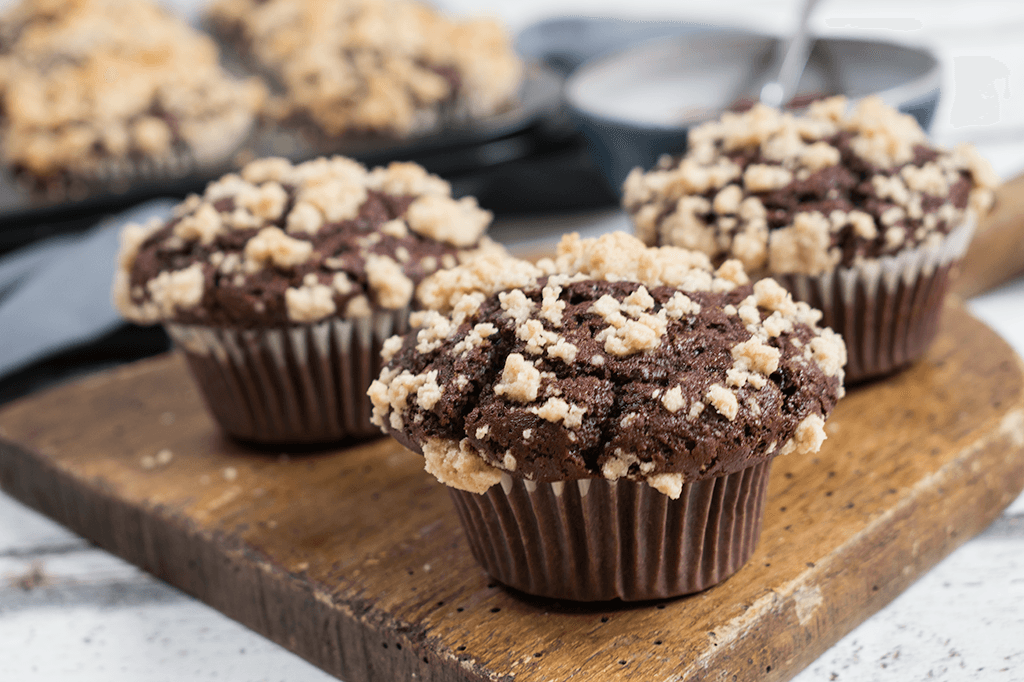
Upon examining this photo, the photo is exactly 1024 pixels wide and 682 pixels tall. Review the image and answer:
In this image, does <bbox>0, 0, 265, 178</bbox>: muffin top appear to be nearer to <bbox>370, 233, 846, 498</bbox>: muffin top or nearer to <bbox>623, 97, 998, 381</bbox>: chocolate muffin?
<bbox>623, 97, 998, 381</bbox>: chocolate muffin

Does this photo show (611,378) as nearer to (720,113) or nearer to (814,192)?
(814,192)

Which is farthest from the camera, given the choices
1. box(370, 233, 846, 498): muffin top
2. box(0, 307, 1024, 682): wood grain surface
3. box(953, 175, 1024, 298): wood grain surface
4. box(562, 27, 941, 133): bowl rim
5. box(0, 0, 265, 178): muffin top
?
box(0, 0, 265, 178): muffin top

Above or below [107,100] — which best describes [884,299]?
below

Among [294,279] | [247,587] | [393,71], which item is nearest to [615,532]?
[247,587]

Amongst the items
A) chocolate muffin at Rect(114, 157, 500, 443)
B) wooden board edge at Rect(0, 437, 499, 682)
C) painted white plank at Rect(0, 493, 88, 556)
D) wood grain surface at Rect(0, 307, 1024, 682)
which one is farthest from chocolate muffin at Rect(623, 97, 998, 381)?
painted white plank at Rect(0, 493, 88, 556)

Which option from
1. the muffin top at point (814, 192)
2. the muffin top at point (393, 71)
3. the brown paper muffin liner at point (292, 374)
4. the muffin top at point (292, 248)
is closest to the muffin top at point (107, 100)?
the muffin top at point (393, 71)

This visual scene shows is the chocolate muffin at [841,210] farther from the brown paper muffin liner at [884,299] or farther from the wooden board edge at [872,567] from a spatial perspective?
the wooden board edge at [872,567]

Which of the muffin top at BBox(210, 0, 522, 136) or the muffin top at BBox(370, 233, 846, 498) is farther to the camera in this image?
the muffin top at BBox(210, 0, 522, 136)
